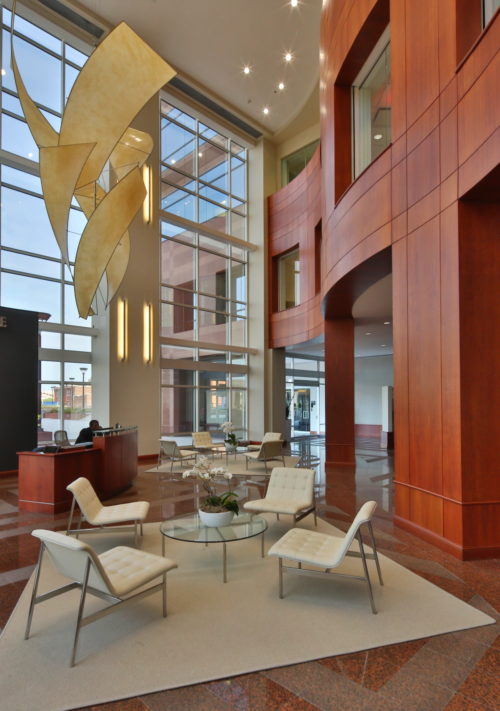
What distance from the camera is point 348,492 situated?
7949 millimetres

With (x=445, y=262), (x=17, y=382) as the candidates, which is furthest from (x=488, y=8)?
(x=17, y=382)

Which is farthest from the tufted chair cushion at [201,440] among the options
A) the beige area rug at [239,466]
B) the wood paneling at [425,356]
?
the wood paneling at [425,356]

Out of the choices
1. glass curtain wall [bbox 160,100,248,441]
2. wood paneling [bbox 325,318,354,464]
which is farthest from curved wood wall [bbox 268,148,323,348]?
wood paneling [bbox 325,318,354,464]

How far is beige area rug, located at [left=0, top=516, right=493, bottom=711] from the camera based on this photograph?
8.70 ft

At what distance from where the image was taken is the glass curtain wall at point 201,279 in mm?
14070

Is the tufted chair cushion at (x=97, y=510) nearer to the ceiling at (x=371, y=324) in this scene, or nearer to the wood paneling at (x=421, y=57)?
the ceiling at (x=371, y=324)

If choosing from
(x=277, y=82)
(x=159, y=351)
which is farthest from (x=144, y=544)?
(x=277, y=82)

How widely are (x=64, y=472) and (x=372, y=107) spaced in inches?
339

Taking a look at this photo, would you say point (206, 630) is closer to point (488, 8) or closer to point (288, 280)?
point (488, 8)

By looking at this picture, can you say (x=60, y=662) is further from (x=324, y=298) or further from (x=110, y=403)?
(x=110, y=403)

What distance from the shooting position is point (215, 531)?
4445 millimetres

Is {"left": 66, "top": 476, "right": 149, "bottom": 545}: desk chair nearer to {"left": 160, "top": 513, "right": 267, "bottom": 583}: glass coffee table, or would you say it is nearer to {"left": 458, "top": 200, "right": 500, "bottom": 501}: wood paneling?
{"left": 160, "top": 513, "right": 267, "bottom": 583}: glass coffee table

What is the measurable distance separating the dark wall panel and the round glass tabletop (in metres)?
6.97

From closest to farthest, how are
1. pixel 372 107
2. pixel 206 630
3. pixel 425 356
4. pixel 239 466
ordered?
pixel 206 630, pixel 425 356, pixel 372 107, pixel 239 466
